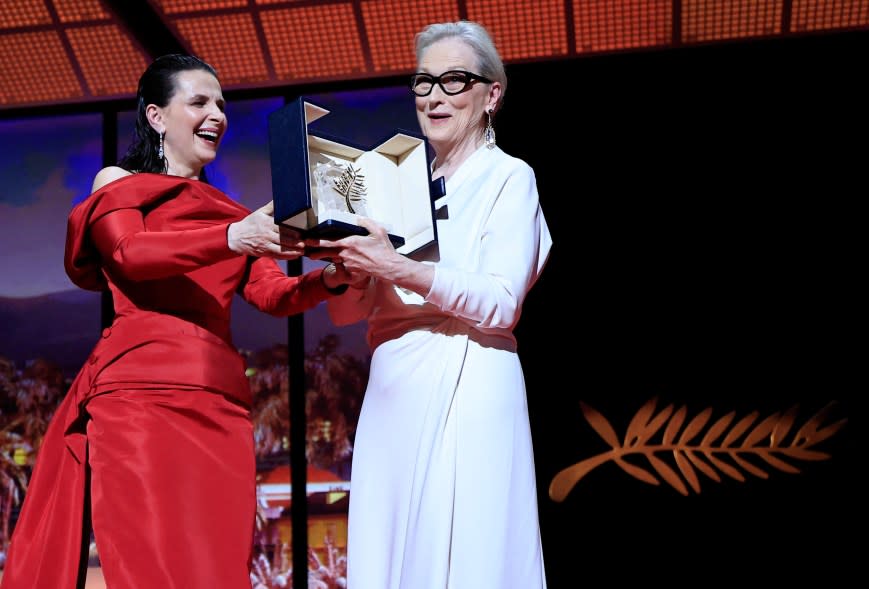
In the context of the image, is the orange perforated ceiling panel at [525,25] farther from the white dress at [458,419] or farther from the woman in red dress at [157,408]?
the white dress at [458,419]

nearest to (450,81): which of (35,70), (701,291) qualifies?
(701,291)

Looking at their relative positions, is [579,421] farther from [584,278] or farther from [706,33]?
[706,33]

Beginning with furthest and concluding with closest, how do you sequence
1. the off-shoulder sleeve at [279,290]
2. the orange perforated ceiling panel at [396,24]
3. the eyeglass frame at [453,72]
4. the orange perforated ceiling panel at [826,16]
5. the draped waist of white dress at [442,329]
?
1. the orange perforated ceiling panel at [396,24]
2. the orange perforated ceiling panel at [826,16]
3. the off-shoulder sleeve at [279,290]
4. the eyeglass frame at [453,72]
5. the draped waist of white dress at [442,329]

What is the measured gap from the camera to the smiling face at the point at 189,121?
2.23m

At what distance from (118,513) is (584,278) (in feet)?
7.83

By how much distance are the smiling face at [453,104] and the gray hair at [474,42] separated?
10 millimetres

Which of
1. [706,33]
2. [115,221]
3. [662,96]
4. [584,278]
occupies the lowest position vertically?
[115,221]

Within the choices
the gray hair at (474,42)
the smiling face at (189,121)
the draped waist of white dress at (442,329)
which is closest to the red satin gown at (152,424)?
the smiling face at (189,121)

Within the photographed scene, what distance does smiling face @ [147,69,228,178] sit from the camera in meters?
2.23

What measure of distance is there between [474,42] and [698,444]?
7.81 feet

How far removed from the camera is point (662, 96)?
3.99 metres

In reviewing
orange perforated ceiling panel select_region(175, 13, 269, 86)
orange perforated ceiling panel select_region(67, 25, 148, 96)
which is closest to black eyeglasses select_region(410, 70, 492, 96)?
orange perforated ceiling panel select_region(175, 13, 269, 86)

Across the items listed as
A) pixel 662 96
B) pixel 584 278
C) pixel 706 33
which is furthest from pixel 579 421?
pixel 706 33

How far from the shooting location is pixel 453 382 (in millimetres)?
1754
